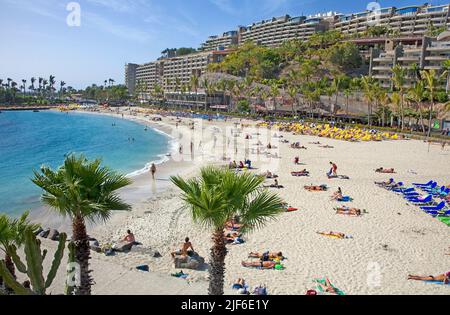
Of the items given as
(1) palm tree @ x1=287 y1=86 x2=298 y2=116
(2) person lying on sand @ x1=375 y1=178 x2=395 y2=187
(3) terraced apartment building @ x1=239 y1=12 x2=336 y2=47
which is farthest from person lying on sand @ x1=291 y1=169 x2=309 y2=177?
(3) terraced apartment building @ x1=239 y1=12 x2=336 y2=47

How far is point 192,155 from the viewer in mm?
Result: 38094

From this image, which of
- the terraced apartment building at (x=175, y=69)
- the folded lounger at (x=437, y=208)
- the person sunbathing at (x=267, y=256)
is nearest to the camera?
the person sunbathing at (x=267, y=256)

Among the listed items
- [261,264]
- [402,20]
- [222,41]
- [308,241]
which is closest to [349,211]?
[308,241]

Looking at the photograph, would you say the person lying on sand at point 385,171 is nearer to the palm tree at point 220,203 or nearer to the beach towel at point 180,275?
the beach towel at point 180,275

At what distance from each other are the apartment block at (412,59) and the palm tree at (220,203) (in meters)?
66.8

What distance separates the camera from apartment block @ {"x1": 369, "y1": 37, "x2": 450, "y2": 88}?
6450cm

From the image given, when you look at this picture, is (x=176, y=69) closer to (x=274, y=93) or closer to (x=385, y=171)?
(x=274, y=93)

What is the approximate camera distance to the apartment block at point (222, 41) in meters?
156

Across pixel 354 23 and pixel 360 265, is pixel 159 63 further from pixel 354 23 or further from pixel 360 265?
pixel 360 265

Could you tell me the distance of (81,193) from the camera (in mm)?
6477

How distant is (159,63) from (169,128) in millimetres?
100344

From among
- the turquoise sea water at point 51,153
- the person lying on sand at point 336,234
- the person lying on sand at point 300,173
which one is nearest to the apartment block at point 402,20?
the turquoise sea water at point 51,153

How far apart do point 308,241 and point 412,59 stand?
6836cm

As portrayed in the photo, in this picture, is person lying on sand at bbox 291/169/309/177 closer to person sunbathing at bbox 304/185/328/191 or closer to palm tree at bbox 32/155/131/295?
person sunbathing at bbox 304/185/328/191
